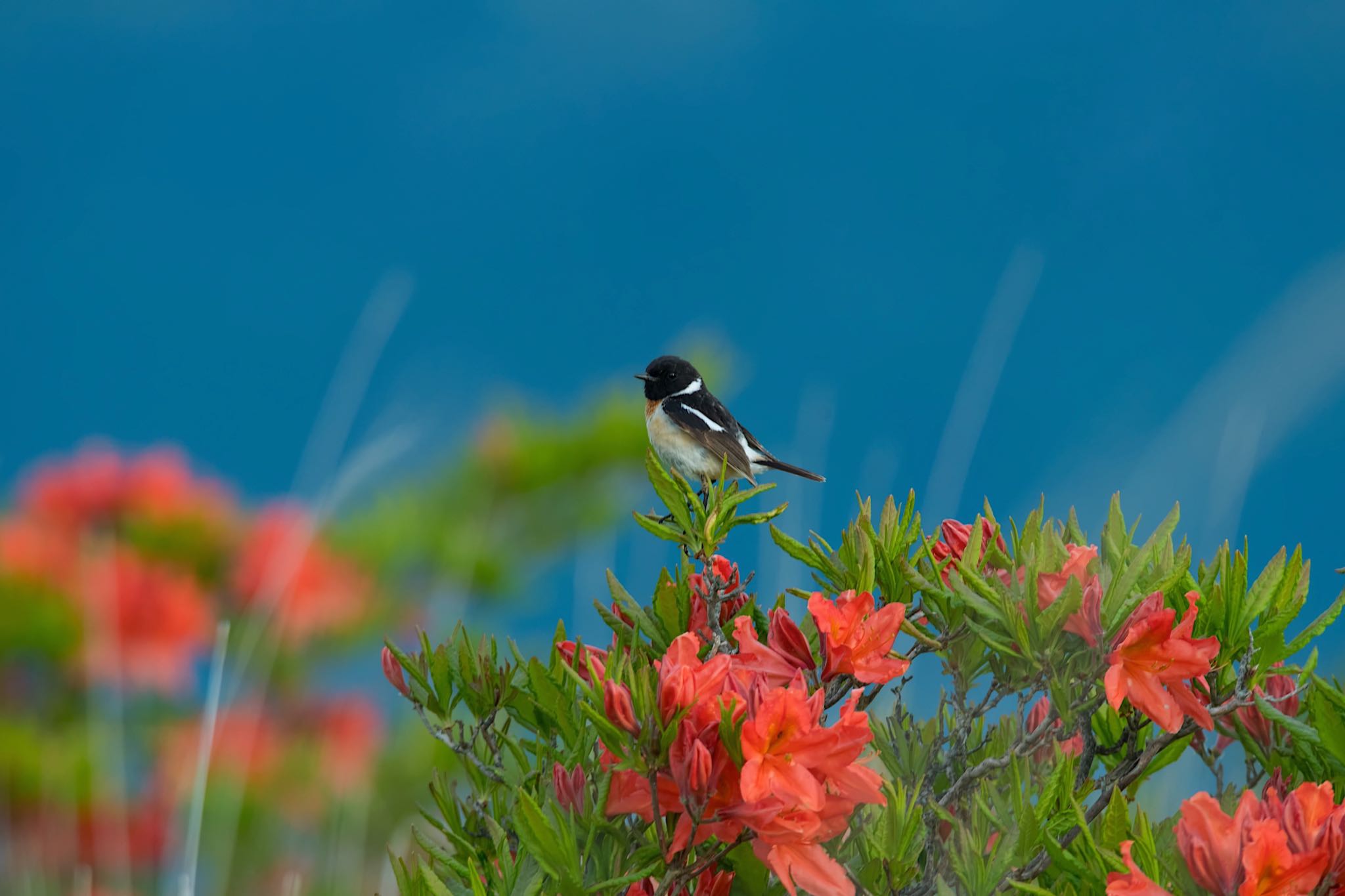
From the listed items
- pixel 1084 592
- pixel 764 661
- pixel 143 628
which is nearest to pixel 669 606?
pixel 764 661

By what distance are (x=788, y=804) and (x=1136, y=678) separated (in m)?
0.36

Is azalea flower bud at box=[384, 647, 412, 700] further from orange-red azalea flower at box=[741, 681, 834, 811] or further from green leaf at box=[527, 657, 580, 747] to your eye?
orange-red azalea flower at box=[741, 681, 834, 811]

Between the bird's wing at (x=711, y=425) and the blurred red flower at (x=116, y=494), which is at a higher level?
the blurred red flower at (x=116, y=494)

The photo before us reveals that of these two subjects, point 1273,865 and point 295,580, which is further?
point 295,580

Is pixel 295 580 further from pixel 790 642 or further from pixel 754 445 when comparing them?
pixel 790 642

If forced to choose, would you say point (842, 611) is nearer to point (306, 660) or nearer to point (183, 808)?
point (183, 808)

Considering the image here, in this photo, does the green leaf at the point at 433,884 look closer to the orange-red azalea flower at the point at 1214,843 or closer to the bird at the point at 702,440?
the orange-red azalea flower at the point at 1214,843

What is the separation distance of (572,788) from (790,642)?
229 millimetres

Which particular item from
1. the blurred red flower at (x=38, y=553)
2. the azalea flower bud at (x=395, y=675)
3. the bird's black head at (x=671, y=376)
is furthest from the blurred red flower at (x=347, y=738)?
the azalea flower bud at (x=395, y=675)

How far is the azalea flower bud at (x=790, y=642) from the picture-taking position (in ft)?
3.73

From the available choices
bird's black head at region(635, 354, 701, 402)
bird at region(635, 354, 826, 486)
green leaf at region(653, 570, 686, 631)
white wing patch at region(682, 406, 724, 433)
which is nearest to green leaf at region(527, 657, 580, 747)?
green leaf at region(653, 570, 686, 631)

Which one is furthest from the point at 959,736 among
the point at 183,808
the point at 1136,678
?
the point at 183,808

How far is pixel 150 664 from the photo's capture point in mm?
5117

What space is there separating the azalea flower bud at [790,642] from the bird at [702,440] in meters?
1.28
